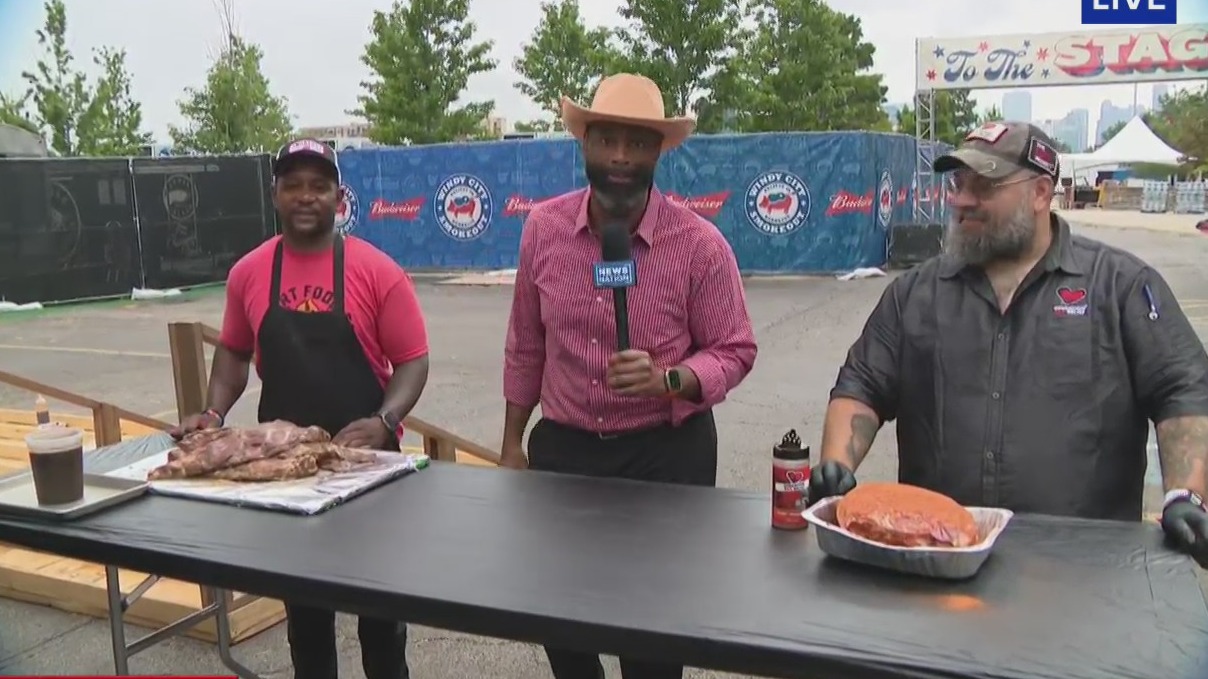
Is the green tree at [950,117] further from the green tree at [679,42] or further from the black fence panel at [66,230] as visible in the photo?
the black fence panel at [66,230]

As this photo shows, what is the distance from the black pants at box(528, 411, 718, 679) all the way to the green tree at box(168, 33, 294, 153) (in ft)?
88.9

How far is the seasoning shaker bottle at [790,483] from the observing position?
83.7 inches

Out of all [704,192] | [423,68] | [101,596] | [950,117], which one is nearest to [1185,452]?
[101,596]

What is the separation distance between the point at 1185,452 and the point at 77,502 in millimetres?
2641

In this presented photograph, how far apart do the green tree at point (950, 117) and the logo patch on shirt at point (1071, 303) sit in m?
40.3

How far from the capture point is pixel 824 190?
15719mm

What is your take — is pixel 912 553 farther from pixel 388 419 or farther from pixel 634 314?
pixel 388 419

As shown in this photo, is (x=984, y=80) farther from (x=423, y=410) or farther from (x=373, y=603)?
(x=373, y=603)

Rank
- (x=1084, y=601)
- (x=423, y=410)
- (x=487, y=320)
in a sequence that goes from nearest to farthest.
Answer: (x=1084, y=601), (x=423, y=410), (x=487, y=320)

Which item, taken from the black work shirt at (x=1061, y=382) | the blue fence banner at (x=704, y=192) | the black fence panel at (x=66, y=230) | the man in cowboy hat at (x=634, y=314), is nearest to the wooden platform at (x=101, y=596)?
the man in cowboy hat at (x=634, y=314)

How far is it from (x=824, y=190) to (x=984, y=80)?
5042 mm

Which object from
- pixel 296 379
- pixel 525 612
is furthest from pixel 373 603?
pixel 296 379

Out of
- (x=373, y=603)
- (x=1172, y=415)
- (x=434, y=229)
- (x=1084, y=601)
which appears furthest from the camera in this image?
(x=434, y=229)

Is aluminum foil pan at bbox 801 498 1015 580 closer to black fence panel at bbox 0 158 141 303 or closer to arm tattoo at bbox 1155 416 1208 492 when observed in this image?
arm tattoo at bbox 1155 416 1208 492
